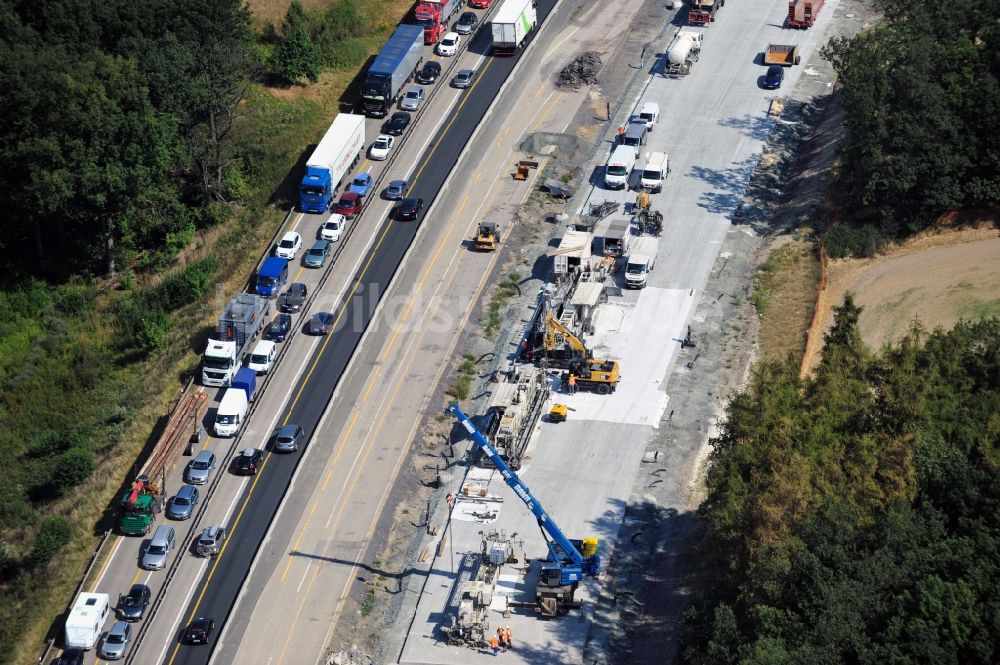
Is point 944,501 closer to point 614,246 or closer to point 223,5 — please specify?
point 614,246

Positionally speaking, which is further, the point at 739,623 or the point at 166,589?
the point at 166,589

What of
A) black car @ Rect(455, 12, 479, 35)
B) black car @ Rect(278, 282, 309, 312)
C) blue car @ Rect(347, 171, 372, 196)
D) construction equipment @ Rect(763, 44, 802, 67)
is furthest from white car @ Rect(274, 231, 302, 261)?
construction equipment @ Rect(763, 44, 802, 67)

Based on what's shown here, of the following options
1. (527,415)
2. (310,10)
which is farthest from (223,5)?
(527,415)

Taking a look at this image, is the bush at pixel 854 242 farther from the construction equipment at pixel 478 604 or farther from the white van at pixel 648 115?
the construction equipment at pixel 478 604

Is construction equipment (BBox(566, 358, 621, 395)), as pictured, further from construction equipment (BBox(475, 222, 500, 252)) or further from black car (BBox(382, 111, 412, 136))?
black car (BBox(382, 111, 412, 136))

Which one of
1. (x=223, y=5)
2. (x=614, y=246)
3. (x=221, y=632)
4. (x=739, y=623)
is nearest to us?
(x=739, y=623)

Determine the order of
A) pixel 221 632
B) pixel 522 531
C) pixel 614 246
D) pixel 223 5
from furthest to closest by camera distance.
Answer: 1. pixel 223 5
2. pixel 614 246
3. pixel 522 531
4. pixel 221 632

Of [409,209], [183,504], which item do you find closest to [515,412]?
[183,504]

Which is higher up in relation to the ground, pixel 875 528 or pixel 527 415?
pixel 875 528
